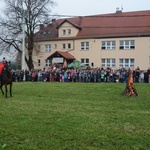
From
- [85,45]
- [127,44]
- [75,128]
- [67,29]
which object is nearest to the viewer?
[75,128]

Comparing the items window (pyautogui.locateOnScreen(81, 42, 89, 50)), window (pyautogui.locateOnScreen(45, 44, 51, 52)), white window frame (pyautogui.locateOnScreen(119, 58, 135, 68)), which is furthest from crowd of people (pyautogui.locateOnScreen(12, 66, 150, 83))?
window (pyautogui.locateOnScreen(45, 44, 51, 52))

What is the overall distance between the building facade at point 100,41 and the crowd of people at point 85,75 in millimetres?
16070

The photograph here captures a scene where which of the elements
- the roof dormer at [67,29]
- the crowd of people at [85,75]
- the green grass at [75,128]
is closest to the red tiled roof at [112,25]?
the roof dormer at [67,29]

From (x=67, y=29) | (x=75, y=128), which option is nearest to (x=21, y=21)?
(x=67, y=29)

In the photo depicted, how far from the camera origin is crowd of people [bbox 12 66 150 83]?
115ft

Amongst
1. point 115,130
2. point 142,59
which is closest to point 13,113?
point 115,130

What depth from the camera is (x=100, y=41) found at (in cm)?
5691

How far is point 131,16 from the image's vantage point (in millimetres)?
57406

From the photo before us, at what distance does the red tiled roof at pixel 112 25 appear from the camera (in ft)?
179

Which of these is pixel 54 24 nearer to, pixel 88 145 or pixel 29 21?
pixel 29 21

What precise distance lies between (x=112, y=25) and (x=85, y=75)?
2287cm

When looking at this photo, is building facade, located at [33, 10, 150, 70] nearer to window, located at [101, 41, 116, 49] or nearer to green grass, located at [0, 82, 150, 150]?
window, located at [101, 41, 116, 49]

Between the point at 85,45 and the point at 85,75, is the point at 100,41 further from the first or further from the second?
the point at 85,75

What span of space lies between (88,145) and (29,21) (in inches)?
1979
